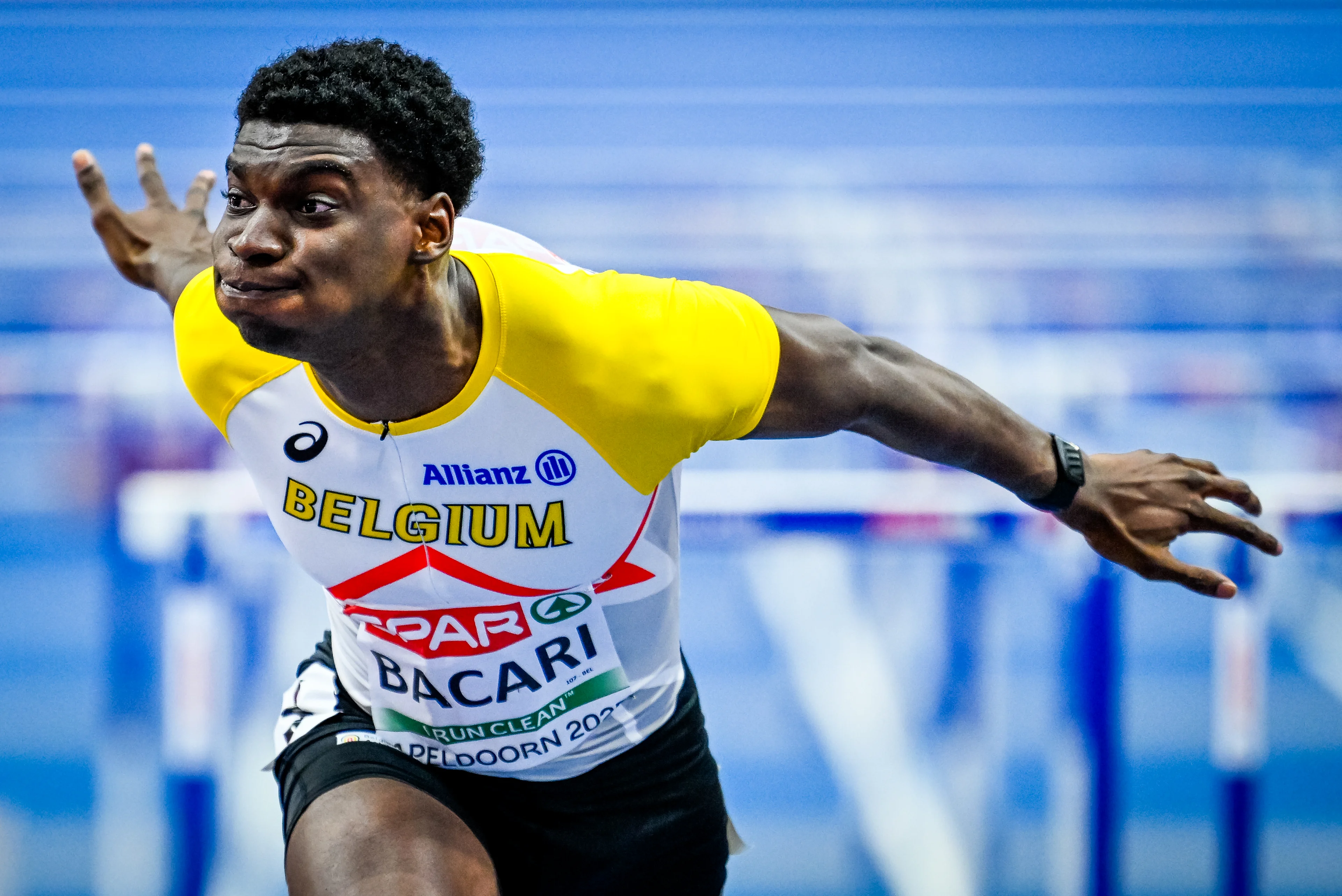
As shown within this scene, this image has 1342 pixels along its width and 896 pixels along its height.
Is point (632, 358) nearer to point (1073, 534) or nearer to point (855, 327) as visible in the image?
point (1073, 534)

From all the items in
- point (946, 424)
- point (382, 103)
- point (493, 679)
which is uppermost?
point (382, 103)

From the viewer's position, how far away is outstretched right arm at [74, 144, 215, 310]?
1.76 meters

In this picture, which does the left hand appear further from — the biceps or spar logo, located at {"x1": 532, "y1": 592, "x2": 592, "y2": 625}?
spar logo, located at {"x1": 532, "y1": 592, "x2": 592, "y2": 625}

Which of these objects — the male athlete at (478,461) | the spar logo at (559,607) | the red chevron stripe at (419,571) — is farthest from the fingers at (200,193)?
the spar logo at (559,607)

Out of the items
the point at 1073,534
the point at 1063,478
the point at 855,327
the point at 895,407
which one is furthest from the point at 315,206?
the point at 855,327

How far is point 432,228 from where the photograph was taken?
130 cm

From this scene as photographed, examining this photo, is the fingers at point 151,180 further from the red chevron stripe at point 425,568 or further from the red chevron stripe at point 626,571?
the red chevron stripe at point 626,571

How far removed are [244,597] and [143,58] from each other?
9.27 feet

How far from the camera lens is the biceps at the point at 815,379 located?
1423 millimetres

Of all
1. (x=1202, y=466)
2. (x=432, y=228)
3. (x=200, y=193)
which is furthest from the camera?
(x=200, y=193)

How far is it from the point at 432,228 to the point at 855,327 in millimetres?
2774

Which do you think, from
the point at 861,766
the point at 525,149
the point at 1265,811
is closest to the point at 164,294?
the point at 861,766

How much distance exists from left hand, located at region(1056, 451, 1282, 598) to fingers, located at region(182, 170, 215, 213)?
1230 mm

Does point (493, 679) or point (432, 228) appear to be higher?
point (432, 228)
